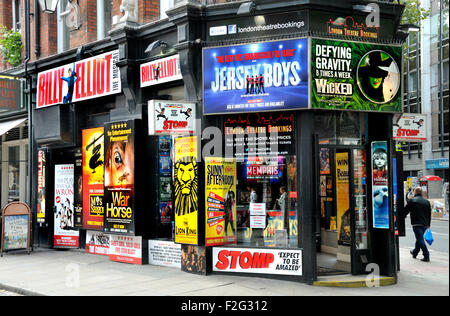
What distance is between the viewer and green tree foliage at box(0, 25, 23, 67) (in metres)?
16.6

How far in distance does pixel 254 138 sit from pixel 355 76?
2.18m

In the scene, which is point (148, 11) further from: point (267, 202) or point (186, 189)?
point (267, 202)

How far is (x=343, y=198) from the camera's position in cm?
1071

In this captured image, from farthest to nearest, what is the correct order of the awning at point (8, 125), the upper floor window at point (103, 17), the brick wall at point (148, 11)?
the awning at point (8, 125), the upper floor window at point (103, 17), the brick wall at point (148, 11)

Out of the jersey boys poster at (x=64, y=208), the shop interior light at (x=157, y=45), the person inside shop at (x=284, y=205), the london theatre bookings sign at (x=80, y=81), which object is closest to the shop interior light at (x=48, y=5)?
A: the london theatre bookings sign at (x=80, y=81)

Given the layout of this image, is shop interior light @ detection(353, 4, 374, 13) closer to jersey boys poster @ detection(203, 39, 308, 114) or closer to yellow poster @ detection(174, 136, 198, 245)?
jersey boys poster @ detection(203, 39, 308, 114)

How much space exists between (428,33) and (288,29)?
3248cm

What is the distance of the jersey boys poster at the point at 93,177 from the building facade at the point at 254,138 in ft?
2.10

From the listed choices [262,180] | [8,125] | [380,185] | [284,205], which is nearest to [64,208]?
[8,125]

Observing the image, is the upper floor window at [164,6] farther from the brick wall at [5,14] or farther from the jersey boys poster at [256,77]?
the brick wall at [5,14]

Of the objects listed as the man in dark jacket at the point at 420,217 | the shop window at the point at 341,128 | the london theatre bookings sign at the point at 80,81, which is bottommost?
the man in dark jacket at the point at 420,217

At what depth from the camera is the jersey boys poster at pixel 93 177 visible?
1269 cm

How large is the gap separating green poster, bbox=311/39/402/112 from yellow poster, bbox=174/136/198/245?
8.81 feet
